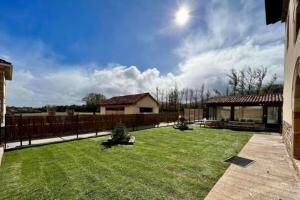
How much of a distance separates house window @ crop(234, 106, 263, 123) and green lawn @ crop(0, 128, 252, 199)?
11651 mm

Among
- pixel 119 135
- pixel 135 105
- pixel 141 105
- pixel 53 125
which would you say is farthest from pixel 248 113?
pixel 53 125

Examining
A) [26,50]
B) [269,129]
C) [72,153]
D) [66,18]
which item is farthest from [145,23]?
[269,129]

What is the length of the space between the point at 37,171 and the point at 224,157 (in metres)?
5.95

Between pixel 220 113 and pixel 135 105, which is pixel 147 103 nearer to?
pixel 135 105

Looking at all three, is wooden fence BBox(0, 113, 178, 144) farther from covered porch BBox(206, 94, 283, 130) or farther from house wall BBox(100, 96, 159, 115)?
covered porch BBox(206, 94, 283, 130)

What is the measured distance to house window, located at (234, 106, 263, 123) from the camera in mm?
16531

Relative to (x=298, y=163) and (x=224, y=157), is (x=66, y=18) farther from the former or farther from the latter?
(x=298, y=163)

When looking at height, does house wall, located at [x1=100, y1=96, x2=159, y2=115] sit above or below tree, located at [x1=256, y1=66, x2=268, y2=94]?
below

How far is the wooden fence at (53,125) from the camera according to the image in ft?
29.4

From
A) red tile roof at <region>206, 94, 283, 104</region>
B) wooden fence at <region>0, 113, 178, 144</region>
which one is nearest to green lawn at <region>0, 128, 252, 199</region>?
wooden fence at <region>0, 113, 178, 144</region>

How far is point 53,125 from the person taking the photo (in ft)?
36.3

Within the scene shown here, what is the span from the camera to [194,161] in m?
5.78

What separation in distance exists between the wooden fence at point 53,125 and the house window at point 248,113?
10.6m

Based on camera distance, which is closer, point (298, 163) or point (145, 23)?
point (298, 163)
